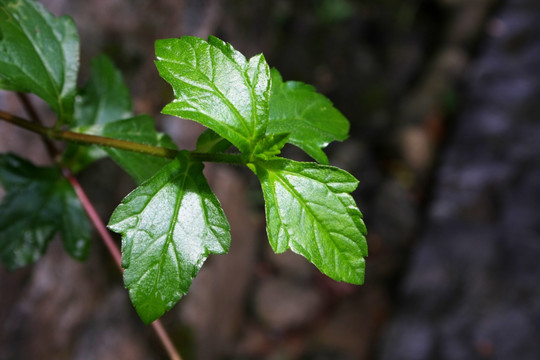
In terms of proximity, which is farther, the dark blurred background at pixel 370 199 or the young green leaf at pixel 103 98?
the dark blurred background at pixel 370 199

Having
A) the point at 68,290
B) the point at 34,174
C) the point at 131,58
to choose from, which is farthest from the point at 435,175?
the point at 34,174

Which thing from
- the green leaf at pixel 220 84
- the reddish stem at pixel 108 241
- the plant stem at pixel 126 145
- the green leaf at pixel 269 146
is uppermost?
the green leaf at pixel 220 84

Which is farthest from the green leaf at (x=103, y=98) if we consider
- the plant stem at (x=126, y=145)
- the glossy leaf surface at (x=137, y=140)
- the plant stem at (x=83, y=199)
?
the plant stem at (x=126, y=145)

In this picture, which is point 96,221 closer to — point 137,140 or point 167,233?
point 137,140

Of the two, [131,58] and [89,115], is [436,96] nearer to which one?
[131,58]

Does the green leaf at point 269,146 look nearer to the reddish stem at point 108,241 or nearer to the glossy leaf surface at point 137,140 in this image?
the glossy leaf surface at point 137,140

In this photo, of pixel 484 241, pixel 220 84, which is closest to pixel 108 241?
pixel 220 84
